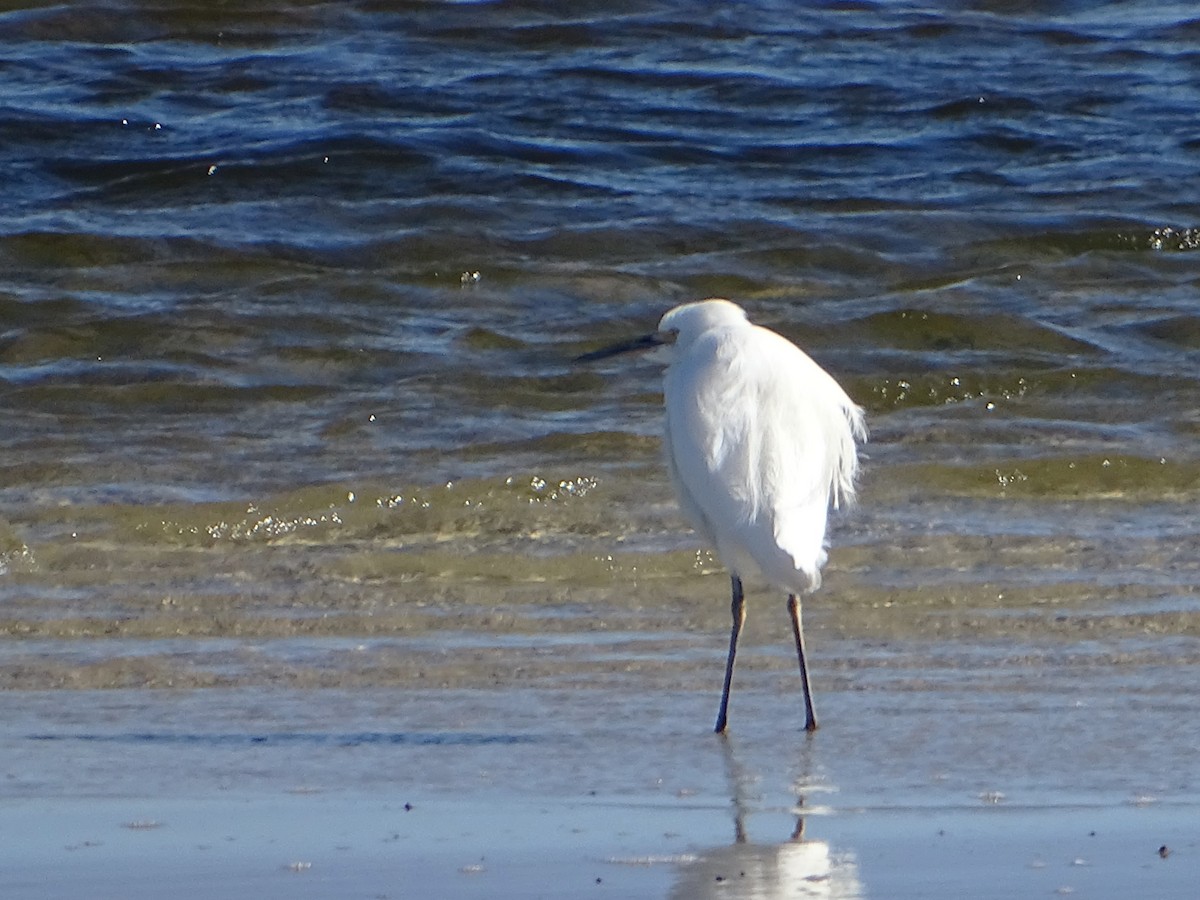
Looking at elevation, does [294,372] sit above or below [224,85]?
below

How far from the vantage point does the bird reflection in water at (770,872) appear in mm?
3268

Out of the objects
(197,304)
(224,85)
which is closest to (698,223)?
(197,304)

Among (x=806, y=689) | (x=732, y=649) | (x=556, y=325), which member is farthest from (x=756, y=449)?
(x=556, y=325)

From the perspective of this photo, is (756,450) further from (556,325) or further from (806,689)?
(556,325)

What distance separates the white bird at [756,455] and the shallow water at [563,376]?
0.35m

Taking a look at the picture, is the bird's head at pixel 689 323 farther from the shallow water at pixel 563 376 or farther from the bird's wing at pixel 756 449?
the shallow water at pixel 563 376

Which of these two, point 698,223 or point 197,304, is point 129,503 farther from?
point 698,223

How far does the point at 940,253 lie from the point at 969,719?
7.20 metres

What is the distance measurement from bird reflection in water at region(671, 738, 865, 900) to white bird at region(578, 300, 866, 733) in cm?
95

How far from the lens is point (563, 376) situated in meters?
9.23

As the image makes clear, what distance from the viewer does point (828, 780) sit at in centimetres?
403

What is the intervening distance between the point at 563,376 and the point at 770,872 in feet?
19.5

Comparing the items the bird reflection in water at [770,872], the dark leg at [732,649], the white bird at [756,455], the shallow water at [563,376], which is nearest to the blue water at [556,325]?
the shallow water at [563,376]

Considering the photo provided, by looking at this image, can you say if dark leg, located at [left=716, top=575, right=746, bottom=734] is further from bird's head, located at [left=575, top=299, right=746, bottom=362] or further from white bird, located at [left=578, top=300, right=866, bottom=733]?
bird's head, located at [left=575, top=299, right=746, bottom=362]
